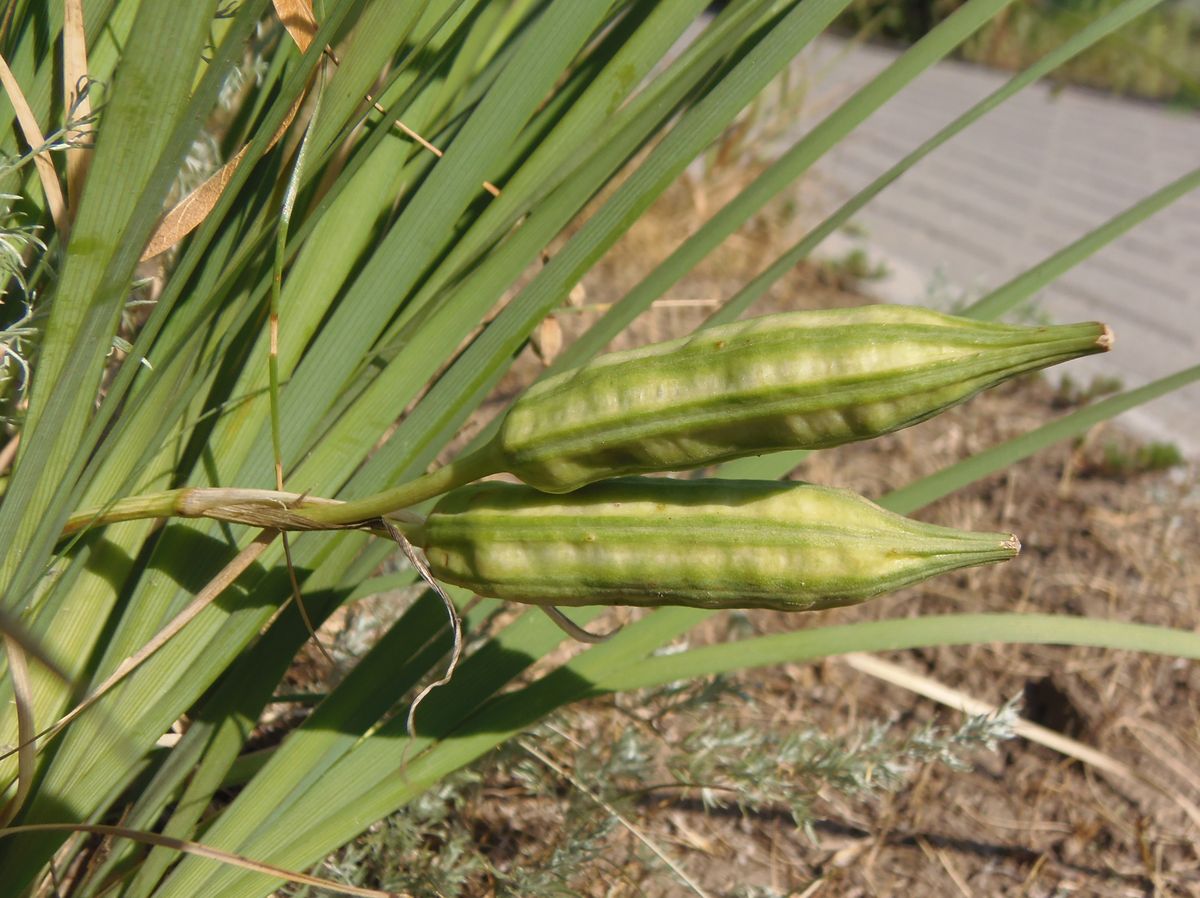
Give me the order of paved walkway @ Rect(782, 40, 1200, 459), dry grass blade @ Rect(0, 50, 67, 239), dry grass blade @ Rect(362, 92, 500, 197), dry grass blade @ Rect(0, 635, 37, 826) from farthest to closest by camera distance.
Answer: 1. paved walkway @ Rect(782, 40, 1200, 459)
2. dry grass blade @ Rect(362, 92, 500, 197)
3. dry grass blade @ Rect(0, 50, 67, 239)
4. dry grass blade @ Rect(0, 635, 37, 826)

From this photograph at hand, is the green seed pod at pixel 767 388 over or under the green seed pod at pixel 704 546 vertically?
over

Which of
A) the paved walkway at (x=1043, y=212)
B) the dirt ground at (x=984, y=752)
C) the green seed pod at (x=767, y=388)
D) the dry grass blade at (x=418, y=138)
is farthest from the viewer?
the paved walkway at (x=1043, y=212)

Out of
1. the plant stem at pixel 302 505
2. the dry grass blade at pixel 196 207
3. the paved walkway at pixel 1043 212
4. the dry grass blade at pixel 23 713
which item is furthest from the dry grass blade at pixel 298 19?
the paved walkway at pixel 1043 212

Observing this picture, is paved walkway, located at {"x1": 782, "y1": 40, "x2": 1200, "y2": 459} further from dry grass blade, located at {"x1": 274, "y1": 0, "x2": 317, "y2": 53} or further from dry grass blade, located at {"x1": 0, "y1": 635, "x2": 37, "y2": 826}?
dry grass blade, located at {"x1": 0, "y1": 635, "x2": 37, "y2": 826}

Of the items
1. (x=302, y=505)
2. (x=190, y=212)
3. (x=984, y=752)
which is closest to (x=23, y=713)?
(x=302, y=505)

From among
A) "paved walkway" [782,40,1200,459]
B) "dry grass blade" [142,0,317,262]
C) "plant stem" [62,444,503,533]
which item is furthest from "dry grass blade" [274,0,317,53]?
"paved walkway" [782,40,1200,459]

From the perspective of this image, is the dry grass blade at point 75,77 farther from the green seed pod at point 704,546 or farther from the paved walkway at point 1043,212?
the paved walkway at point 1043,212

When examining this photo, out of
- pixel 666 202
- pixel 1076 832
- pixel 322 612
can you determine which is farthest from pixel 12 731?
pixel 666 202
